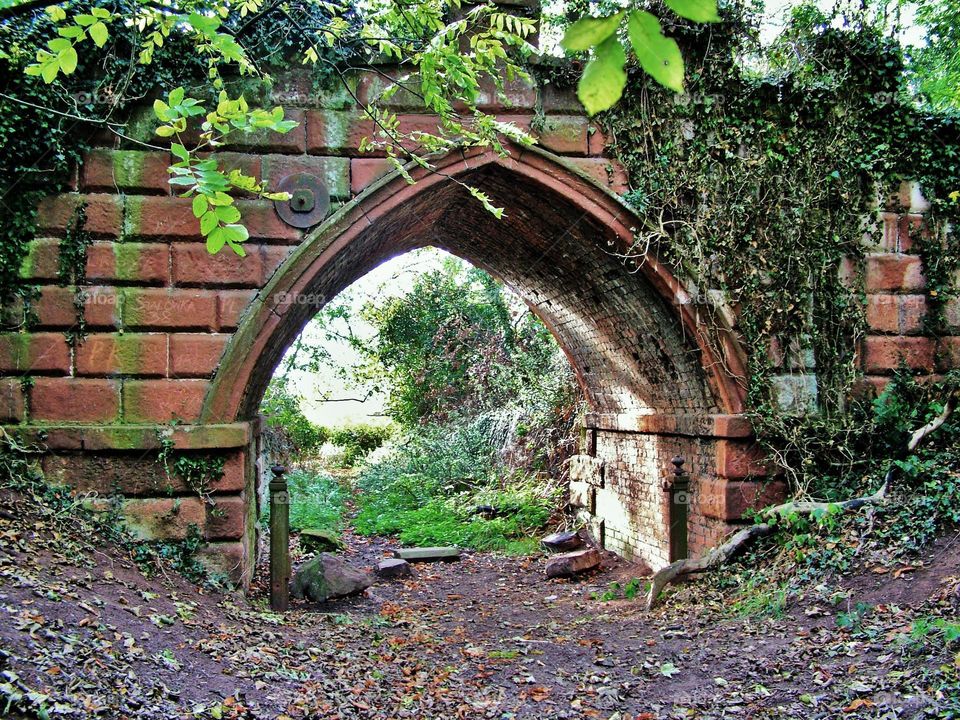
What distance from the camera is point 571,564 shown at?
8.86m

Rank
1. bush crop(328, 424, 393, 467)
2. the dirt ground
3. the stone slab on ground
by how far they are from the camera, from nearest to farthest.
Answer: the dirt ground, the stone slab on ground, bush crop(328, 424, 393, 467)

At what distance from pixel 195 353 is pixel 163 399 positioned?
450mm

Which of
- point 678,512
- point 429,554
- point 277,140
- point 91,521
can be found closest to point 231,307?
point 277,140

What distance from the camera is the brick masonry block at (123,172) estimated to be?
19.8 feet

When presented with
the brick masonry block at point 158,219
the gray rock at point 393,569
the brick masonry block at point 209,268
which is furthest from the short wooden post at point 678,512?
the brick masonry block at point 158,219

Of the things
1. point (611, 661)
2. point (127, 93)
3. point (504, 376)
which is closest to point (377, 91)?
point (127, 93)

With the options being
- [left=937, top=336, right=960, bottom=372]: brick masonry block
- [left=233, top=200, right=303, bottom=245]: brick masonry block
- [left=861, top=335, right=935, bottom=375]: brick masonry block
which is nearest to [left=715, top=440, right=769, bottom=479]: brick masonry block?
[left=861, top=335, right=935, bottom=375]: brick masonry block

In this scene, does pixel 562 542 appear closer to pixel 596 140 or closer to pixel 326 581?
pixel 326 581

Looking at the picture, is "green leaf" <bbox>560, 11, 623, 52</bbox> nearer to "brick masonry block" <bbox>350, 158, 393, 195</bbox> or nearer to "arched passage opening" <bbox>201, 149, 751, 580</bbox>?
"arched passage opening" <bbox>201, 149, 751, 580</bbox>

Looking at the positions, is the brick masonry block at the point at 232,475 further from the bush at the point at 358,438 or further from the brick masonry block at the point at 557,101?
the bush at the point at 358,438

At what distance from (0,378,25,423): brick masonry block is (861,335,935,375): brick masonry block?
292 inches

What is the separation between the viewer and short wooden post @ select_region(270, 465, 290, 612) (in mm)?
6434

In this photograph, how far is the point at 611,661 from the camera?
533 cm

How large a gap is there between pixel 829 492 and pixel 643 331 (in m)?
2.35
